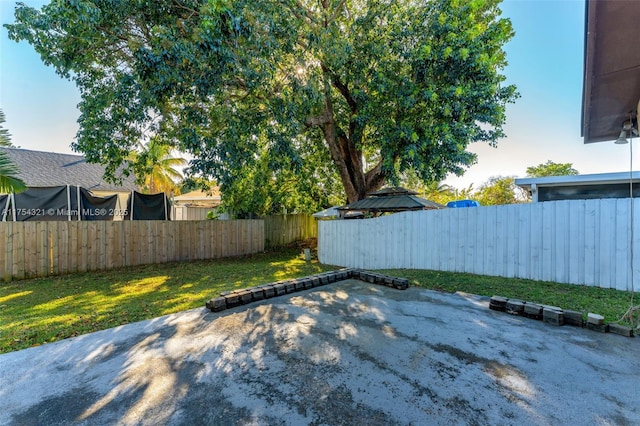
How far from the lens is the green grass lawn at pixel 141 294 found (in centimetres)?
337

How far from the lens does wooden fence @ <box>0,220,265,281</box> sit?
6.21 m

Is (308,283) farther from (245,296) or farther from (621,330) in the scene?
(621,330)

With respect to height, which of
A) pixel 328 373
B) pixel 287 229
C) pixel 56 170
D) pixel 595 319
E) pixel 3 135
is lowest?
pixel 328 373

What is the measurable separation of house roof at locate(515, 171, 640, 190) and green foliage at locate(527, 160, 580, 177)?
39.4 ft

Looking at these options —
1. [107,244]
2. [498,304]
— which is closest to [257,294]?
[498,304]

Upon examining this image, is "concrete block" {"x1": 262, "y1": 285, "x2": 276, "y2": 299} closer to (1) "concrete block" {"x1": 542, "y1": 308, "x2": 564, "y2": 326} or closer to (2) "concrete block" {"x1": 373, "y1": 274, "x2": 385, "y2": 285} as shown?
(2) "concrete block" {"x1": 373, "y1": 274, "x2": 385, "y2": 285}

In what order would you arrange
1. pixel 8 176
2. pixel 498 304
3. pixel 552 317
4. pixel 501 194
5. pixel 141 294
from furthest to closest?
1. pixel 501 194
2. pixel 141 294
3. pixel 498 304
4. pixel 552 317
5. pixel 8 176

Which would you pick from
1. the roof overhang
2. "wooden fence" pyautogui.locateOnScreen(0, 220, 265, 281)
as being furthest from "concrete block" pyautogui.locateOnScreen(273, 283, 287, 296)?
"wooden fence" pyautogui.locateOnScreen(0, 220, 265, 281)

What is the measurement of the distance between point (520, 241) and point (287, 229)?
31.6 ft

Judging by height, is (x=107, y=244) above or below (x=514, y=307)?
above

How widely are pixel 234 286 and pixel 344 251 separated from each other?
3.58 metres

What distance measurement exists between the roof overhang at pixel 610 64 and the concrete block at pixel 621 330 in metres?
2.58

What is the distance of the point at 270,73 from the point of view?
204 inches

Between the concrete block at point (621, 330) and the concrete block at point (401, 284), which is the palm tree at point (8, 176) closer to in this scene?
the concrete block at point (401, 284)
